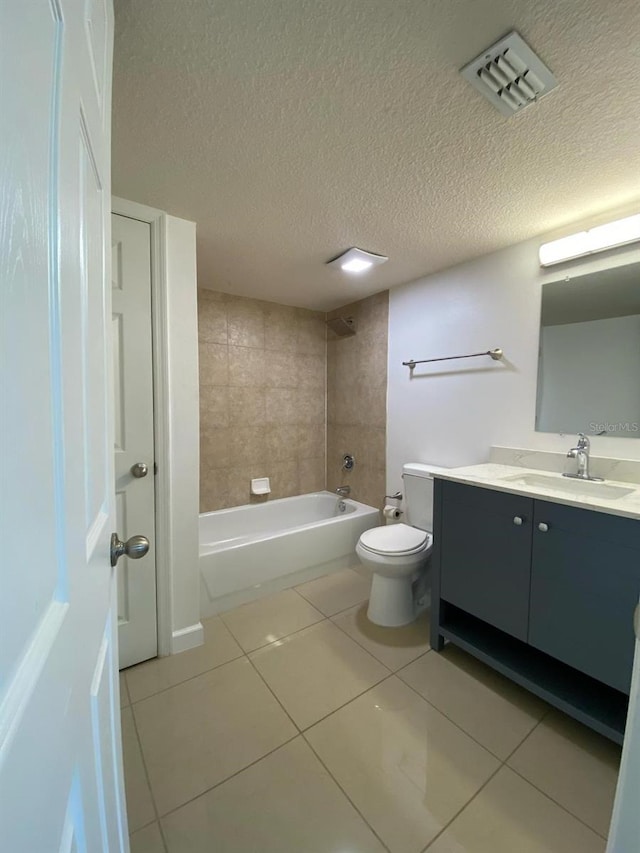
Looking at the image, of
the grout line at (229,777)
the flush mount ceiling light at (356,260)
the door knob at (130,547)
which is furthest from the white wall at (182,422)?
the door knob at (130,547)

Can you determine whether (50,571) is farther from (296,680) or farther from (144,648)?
(144,648)

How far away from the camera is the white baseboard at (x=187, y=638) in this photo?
1729 mm

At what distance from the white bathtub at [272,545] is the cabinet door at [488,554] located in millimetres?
987

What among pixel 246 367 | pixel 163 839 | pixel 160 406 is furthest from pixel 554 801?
pixel 246 367

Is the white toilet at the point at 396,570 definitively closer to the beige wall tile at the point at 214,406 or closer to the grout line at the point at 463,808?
the grout line at the point at 463,808

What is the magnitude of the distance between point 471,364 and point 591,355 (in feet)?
2.01

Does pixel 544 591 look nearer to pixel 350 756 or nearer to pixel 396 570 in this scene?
pixel 396 570

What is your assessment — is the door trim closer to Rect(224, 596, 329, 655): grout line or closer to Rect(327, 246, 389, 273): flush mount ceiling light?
Rect(224, 596, 329, 655): grout line

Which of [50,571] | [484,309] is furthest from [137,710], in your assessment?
[484,309]

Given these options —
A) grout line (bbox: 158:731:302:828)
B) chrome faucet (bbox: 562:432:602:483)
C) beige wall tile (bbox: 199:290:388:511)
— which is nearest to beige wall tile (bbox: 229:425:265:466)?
beige wall tile (bbox: 199:290:388:511)

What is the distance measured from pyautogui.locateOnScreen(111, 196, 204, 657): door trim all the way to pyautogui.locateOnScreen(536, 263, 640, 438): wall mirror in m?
1.95

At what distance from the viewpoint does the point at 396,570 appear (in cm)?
186

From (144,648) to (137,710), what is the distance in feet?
0.97

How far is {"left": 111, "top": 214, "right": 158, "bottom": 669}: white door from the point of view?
1545 millimetres
